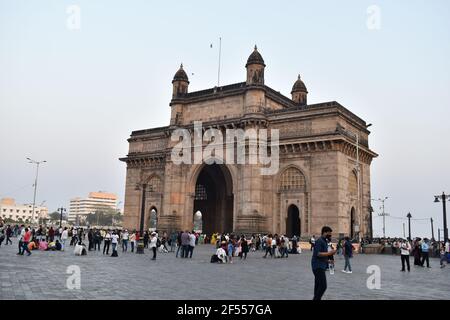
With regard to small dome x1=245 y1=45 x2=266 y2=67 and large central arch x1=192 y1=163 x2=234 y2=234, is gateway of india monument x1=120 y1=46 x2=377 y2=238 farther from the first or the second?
large central arch x1=192 y1=163 x2=234 y2=234

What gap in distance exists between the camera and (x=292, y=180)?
37.2 meters

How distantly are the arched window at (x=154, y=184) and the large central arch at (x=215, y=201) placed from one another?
4277 millimetres

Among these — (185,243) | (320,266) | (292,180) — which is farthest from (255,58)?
(320,266)

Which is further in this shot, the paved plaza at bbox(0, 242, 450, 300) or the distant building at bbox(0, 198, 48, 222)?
the distant building at bbox(0, 198, 48, 222)

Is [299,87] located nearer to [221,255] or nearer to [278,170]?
[278,170]

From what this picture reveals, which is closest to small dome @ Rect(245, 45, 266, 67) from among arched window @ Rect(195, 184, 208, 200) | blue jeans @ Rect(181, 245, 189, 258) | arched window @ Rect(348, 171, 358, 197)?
arched window @ Rect(348, 171, 358, 197)

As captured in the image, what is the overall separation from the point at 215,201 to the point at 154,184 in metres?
7.47

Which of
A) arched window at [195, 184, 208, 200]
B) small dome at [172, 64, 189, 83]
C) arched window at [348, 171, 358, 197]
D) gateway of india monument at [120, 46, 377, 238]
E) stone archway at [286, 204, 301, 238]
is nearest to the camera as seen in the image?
gateway of india monument at [120, 46, 377, 238]

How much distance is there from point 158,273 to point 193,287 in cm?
394

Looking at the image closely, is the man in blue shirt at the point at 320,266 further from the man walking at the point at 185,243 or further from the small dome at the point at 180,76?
the small dome at the point at 180,76

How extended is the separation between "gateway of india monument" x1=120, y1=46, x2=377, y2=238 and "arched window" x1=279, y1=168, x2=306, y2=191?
0.09 metres

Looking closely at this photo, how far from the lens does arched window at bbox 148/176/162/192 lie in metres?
47.4
